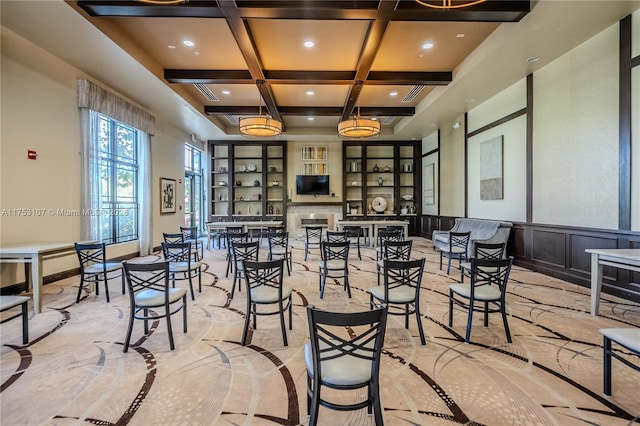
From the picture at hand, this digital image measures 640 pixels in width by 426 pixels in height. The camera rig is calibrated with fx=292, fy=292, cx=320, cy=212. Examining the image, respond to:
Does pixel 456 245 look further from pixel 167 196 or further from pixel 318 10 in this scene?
pixel 167 196

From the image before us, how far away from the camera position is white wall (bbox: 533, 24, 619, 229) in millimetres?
4309

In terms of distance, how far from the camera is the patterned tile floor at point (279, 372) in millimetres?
1905

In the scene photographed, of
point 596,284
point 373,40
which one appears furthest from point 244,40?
point 596,284

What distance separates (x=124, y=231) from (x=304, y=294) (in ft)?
17.5

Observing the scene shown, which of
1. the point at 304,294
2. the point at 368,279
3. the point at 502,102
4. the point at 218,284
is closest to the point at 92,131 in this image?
the point at 218,284

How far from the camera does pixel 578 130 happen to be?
4.81 meters

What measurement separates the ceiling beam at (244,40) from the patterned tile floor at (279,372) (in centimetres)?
394

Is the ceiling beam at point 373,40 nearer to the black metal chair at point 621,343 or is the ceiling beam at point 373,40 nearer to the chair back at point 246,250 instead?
the chair back at point 246,250

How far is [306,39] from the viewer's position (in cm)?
501

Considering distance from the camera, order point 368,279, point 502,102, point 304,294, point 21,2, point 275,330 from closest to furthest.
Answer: point 275,330 → point 21,2 → point 304,294 → point 368,279 → point 502,102

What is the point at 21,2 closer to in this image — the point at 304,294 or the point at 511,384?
the point at 304,294

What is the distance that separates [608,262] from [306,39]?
5.30 meters

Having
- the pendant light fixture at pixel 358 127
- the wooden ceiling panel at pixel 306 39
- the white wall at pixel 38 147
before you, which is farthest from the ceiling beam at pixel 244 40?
the white wall at pixel 38 147

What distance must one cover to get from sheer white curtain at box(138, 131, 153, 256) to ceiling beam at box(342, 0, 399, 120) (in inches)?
215
